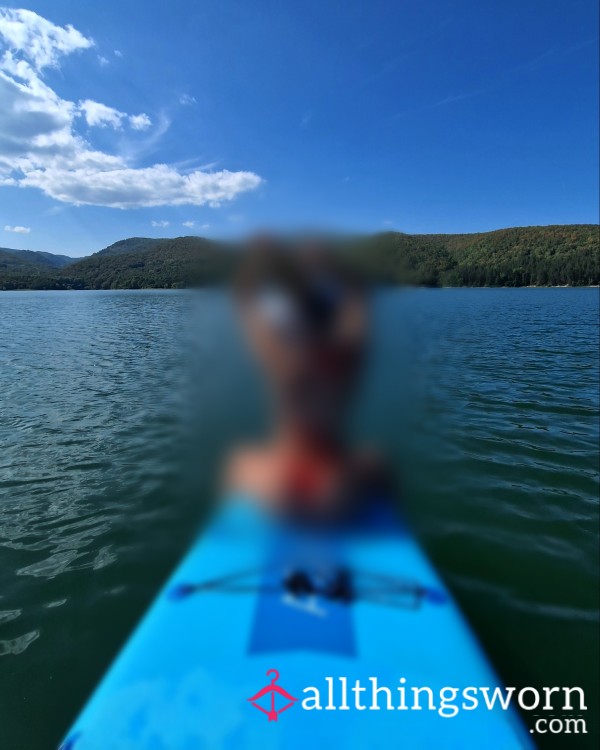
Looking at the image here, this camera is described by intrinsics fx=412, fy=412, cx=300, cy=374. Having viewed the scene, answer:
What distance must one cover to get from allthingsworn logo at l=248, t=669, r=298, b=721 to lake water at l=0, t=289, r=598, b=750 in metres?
1.68

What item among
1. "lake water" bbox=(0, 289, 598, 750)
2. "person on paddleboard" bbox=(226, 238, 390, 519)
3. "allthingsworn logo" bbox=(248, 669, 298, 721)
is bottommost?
"lake water" bbox=(0, 289, 598, 750)

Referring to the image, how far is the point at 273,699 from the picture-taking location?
8.87 feet

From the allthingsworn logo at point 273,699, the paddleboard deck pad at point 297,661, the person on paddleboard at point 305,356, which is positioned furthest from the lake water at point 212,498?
the allthingsworn logo at point 273,699

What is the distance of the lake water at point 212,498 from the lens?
3648 millimetres

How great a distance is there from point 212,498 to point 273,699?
2.35m

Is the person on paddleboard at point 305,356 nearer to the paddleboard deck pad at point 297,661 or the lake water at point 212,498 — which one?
the lake water at point 212,498

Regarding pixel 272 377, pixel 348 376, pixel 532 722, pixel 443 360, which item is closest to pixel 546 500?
pixel 532 722

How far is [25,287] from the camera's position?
Result: 148 metres

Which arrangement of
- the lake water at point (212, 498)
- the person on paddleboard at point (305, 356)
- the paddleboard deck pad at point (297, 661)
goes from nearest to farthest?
the paddleboard deck pad at point (297, 661)
the person on paddleboard at point (305, 356)
the lake water at point (212, 498)

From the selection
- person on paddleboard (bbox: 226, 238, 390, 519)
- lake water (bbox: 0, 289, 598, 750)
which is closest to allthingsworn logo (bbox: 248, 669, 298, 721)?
person on paddleboard (bbox: 226, 238, 390, 519)

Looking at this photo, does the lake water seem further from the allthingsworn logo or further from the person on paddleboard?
the allthingsworn logo

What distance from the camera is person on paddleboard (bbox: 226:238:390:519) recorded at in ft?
10.2

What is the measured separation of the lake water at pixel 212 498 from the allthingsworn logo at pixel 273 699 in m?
1.68

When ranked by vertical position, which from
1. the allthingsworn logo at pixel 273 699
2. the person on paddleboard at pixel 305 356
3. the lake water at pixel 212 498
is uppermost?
the person on paddleboard at pixel 305 356
